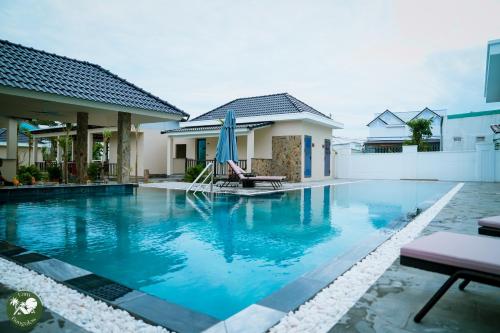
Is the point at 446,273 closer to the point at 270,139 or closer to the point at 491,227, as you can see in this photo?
the point at 491,227

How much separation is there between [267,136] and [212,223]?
1305 centimetres

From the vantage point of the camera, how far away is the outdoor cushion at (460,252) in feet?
7.24

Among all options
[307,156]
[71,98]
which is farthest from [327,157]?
[71,98]

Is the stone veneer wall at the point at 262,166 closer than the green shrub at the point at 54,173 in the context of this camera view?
No

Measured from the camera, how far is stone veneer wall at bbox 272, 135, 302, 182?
59.4ft

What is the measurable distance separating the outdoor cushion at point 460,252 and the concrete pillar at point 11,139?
52.2 ft

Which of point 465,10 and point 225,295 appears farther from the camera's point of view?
point 465,10

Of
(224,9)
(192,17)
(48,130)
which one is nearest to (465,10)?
(224,9)

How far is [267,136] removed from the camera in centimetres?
1909

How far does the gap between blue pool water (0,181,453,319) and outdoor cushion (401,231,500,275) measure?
1.37 meters

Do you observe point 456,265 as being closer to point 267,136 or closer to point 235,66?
point 267,136

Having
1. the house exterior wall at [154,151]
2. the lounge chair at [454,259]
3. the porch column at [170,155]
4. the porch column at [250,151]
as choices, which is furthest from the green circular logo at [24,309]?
the house exterior wall at [154,151]

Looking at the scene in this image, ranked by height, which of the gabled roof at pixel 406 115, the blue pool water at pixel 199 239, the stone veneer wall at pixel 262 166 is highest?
the gabled roof at pixel 406 115

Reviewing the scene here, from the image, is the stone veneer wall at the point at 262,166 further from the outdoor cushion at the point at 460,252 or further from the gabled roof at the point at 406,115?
the gabled roof at the point at 406,115
